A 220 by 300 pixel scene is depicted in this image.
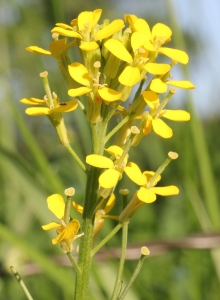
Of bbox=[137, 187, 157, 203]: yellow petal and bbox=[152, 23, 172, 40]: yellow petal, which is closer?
bbox=[137, 187, 157, 203]: yellow petal

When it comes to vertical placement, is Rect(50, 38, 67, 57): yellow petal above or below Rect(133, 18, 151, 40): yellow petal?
below

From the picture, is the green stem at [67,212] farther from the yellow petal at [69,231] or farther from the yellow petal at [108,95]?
the yellow petal at [108,95]

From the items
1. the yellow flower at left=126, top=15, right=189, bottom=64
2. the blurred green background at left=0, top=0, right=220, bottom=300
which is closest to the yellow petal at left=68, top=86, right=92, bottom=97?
the yellow flower at left=126, top=15, right=189, bottom=64

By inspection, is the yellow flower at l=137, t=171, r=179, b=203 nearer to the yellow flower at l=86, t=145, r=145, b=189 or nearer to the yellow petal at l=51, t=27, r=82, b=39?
the yellow flower at l=86, t=145, r=145, b=189

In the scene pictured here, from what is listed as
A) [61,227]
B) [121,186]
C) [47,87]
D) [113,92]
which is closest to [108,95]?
[113,92]

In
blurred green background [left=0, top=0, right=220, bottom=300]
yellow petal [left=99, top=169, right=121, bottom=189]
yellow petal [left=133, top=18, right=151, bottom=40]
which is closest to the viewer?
yellow petal [left=99, top=169, right=121, bottom=189]

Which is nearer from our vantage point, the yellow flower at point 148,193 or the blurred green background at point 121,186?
the yellow flower at point 148,193

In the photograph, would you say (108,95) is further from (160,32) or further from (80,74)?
(160,32)

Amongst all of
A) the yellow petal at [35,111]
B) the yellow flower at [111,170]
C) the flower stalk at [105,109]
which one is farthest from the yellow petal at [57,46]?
the yellow flower at [111,170]
